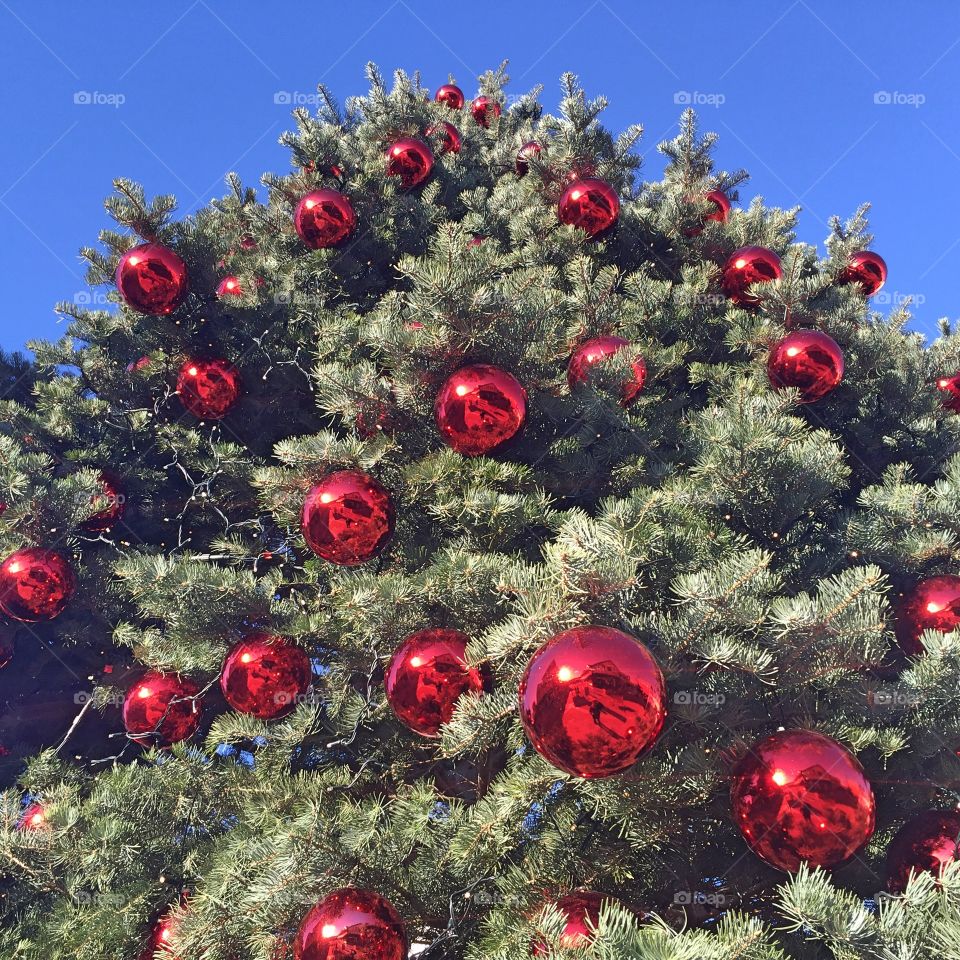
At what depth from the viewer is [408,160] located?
4.36 m

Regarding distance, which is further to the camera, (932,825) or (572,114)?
(572,114)

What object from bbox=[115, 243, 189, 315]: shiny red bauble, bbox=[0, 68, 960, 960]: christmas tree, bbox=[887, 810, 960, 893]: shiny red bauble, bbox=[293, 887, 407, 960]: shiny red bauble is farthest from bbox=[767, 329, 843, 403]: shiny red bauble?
bbox=[115, 243, 189, 315]: shiny red bauble

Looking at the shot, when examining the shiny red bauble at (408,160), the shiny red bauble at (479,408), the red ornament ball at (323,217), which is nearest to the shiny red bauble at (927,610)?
the shiny red bauble at (479,408)

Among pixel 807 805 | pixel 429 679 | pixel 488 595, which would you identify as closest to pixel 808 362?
pixel 488 595

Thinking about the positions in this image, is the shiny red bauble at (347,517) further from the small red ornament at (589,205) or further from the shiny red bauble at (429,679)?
the small red ornament at (589,205)

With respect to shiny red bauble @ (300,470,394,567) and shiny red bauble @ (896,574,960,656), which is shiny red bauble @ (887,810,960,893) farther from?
shiny red bauble @ (300,470,394,567)

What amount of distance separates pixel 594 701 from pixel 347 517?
1.13 m

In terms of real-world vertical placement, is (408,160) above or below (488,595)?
above

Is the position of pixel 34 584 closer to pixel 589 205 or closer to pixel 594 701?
pixel 594 701

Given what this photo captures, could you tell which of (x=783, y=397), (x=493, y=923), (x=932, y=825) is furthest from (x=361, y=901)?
(x=783, y=397)

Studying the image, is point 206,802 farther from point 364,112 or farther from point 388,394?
point 364,112

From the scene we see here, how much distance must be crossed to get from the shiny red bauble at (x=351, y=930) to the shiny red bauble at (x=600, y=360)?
70.3 inches

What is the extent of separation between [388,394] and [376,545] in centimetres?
54

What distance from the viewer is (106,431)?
12.0ft
